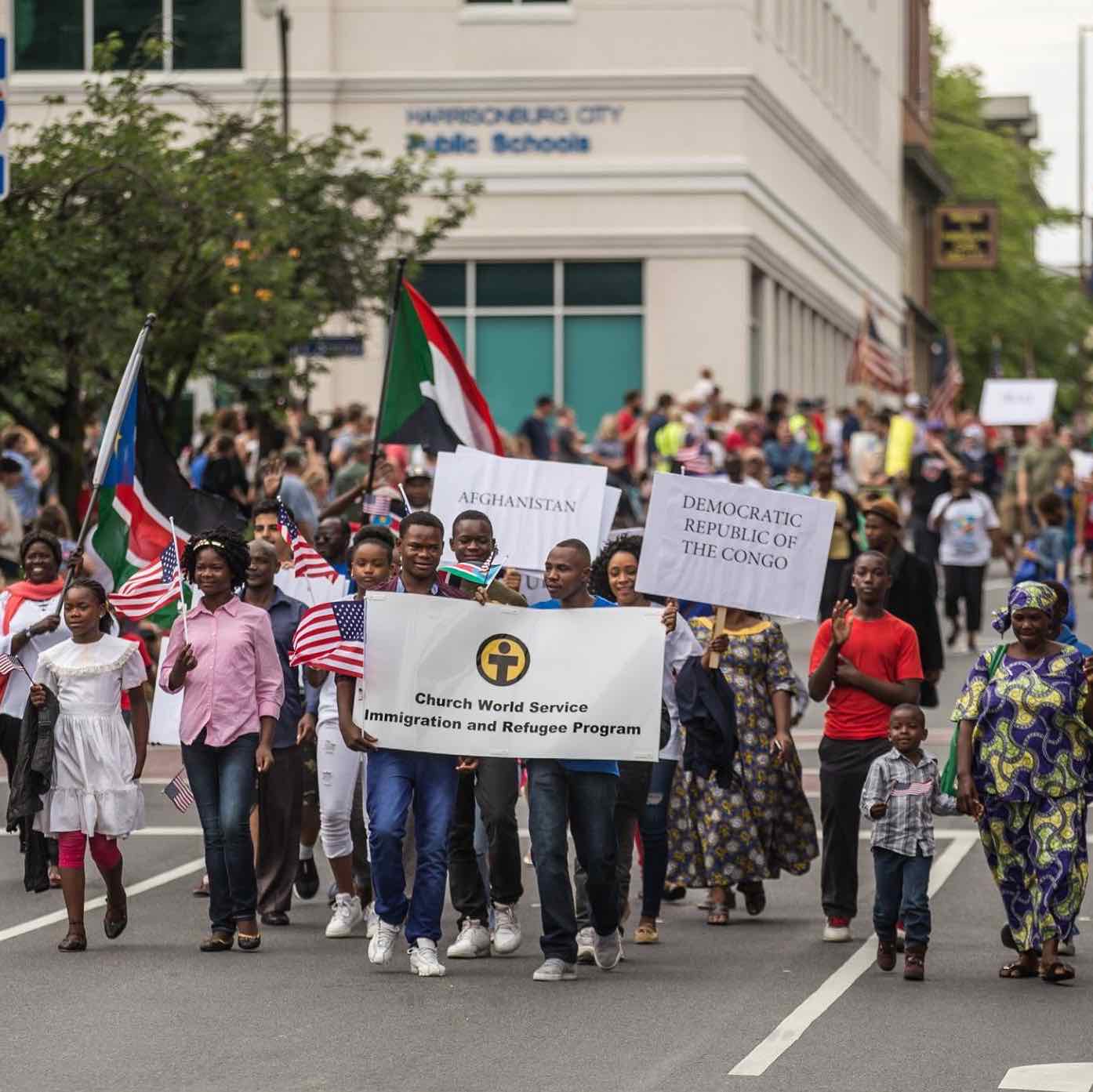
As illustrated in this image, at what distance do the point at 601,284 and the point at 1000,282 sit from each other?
156ft

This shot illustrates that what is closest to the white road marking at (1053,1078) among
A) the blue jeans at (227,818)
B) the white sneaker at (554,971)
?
the white sneaker at (554,971)

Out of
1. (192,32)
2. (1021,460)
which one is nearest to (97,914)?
(1021,460)

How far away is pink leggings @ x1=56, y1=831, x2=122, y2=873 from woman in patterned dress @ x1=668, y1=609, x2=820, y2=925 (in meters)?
2.54

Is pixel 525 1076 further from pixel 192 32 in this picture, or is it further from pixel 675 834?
pixel 192 32

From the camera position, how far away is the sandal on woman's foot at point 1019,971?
11.0m

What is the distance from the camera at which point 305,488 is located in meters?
21.2

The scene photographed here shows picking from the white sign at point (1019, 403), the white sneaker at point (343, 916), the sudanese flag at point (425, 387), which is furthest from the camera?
the white sign at point (1019, 403)

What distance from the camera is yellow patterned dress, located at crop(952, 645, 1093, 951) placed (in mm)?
11047

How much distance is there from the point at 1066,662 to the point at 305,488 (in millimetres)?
10817

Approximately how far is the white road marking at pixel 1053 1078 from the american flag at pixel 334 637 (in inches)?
137

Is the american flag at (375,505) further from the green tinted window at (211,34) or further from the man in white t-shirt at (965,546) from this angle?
the green tinted window at (211,34)

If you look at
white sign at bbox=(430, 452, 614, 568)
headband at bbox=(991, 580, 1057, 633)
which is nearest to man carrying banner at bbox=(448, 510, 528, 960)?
white sign at bbox=(430, 452, 614, 568)

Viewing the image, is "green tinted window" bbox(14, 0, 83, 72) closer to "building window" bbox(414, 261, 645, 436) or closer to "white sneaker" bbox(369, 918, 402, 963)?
"building window" bbox(414, 261, 645, 436)

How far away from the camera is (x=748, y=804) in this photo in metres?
12.6
